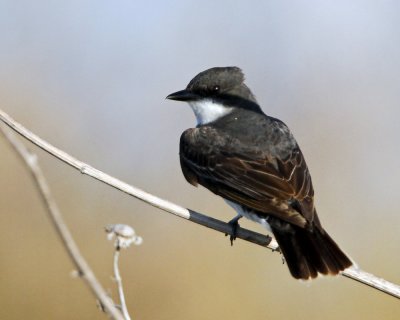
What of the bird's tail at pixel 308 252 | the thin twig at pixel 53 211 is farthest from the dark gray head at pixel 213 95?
the thin twig at pixel 53 211

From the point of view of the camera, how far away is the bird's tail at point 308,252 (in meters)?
4.10

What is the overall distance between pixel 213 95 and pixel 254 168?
3.19 feet

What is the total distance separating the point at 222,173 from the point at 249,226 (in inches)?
76.5

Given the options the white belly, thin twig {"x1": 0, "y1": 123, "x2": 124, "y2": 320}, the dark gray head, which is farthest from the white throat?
thin twig {"x1": 0, "y1": 123, "x2": 124, "y2": 320}

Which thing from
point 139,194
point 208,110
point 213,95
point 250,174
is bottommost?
point 139,194

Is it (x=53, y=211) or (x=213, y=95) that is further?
(x=213, y=95)

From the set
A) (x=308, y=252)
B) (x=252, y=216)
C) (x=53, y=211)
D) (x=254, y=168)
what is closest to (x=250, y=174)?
(x=254, y=168)

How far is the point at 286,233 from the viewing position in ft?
14.2

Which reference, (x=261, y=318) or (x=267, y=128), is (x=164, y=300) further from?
(x=267, y=128)

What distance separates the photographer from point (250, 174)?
4527mm

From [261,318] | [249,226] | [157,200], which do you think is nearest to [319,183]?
[249,226]

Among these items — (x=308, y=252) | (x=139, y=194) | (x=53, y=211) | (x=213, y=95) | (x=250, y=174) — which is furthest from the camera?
(x=213, y=95)

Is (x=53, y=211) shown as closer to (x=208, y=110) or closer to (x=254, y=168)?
(x=254, y=168)

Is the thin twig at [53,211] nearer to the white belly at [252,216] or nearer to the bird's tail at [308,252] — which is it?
the bird's tail at [308,252]
